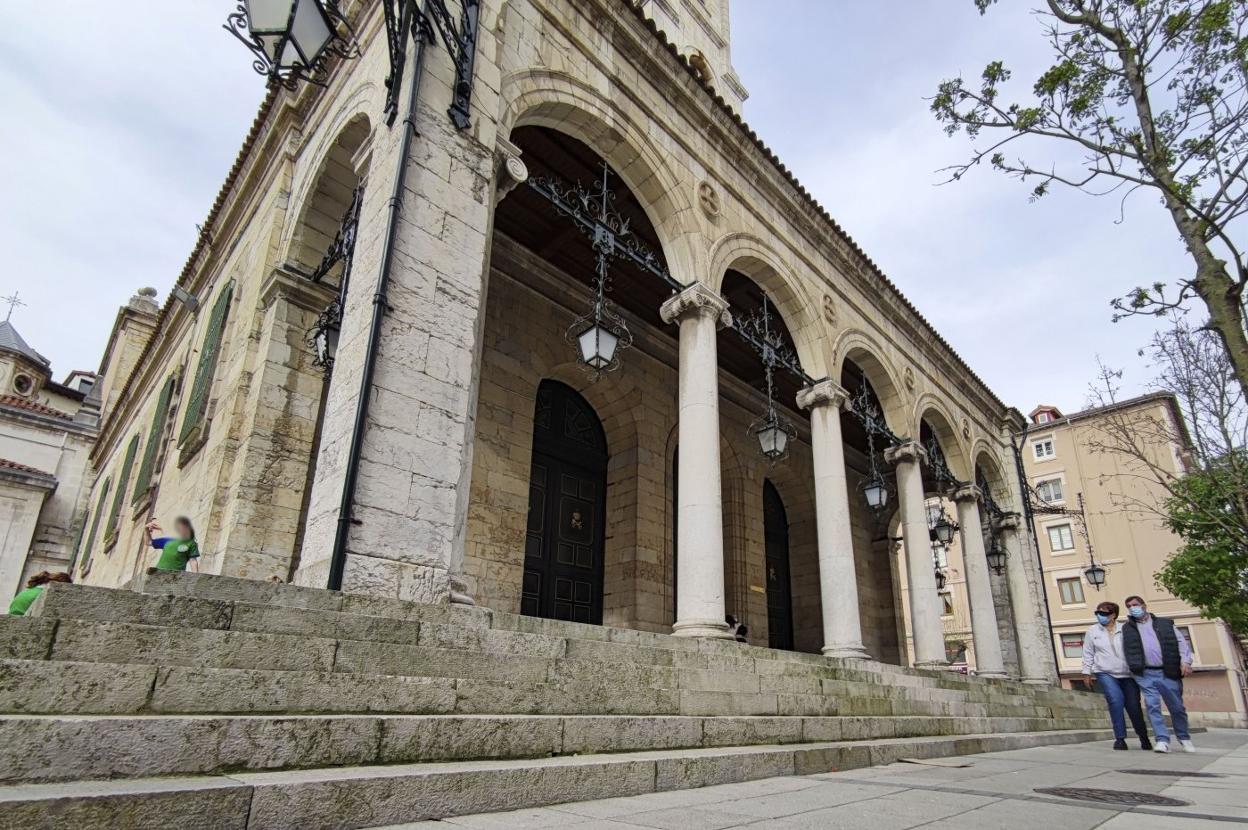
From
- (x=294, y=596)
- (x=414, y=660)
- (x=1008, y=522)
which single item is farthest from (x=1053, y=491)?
(x=294, y=596)

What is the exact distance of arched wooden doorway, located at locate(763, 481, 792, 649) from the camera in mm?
14195

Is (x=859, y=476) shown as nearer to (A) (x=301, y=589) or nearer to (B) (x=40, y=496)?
(A) (x=301, y=589)

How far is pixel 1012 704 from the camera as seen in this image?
9.96 m

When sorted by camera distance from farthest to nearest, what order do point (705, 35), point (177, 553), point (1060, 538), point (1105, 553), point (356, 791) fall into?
point (1060, 538) < point (1105, 553) < point (705, 35) < point (177, 553) < point (356, 791)

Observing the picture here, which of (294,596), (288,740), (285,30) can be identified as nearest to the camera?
(288,740)

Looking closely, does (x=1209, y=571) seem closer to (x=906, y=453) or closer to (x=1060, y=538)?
(x=906, y=453)

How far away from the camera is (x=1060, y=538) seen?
31656 millimetres

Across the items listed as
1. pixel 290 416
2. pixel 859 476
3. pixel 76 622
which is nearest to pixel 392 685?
pixel 76 622

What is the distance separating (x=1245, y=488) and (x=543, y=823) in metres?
10.6

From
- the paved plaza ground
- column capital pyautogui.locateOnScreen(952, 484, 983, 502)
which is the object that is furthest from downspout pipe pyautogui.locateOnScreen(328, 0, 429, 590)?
column capital pyautogui.locateOnScreen(952, 484, 983, 502)

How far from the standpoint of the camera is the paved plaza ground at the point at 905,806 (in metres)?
2.50

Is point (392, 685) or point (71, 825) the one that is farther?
point (392, 685)

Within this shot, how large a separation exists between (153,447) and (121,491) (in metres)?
3.44

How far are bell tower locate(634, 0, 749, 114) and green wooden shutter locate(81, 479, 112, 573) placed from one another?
56.4 feet
